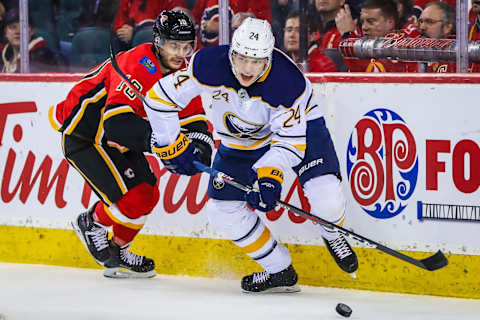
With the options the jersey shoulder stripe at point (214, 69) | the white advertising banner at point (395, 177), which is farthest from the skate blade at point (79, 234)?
the jersey shoulder stripe at point (214, 69)

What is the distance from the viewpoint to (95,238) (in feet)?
14.9

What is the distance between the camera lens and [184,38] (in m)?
4.29

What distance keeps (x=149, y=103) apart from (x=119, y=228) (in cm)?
66

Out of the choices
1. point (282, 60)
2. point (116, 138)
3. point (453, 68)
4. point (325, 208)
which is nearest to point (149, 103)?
point (116, 138)

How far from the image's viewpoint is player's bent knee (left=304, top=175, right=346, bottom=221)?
404cm

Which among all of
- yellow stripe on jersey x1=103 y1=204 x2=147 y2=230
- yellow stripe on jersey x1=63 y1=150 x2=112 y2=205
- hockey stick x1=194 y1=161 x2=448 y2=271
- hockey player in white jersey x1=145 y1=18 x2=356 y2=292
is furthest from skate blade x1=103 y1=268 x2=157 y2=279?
hockey stick x1=194 y1=161 x2=448 y2=271

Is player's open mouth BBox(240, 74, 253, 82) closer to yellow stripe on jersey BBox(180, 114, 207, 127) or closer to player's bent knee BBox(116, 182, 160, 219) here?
yellow stripe on jersey BBox(180, 114, 207, 127)

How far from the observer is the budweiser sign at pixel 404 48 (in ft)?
13.5

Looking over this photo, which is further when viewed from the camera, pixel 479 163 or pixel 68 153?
pixel 68 153

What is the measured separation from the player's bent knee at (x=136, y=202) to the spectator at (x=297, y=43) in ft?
2.86

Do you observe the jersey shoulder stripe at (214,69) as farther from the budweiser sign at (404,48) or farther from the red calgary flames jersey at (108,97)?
the budweiser sign at (404,48)

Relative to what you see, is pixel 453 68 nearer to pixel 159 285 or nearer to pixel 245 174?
pixel 245 174

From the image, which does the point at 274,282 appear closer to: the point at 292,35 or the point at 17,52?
the point at 292,35

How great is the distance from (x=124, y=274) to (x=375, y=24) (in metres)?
1.59
